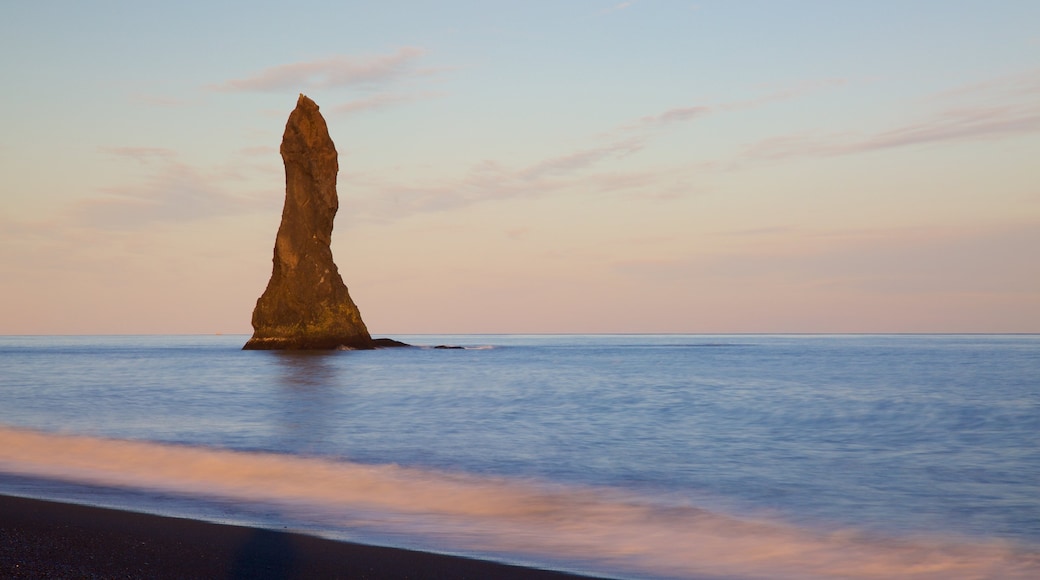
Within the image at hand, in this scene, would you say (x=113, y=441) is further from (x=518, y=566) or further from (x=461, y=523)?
(x=518, y=566)

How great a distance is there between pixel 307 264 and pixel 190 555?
71.5m

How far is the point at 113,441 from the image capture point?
16969 millimetres

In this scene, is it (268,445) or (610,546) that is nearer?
(610,546)

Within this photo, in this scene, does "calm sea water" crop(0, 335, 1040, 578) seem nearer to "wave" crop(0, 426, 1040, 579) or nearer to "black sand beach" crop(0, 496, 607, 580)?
"wave" crop(0, 426, 1040, 579)

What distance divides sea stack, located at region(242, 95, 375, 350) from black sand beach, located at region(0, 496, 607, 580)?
225ft

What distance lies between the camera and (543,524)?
912 centimetres

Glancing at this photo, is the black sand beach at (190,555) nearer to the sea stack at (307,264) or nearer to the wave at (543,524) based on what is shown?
the wave at (543,524)

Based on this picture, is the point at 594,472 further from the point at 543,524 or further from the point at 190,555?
the point at 190,555

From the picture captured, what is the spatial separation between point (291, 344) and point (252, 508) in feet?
226

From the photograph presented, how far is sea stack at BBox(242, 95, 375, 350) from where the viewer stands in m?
74.9

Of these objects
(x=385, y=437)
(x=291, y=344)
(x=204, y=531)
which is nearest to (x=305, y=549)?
(x=204, y=531)

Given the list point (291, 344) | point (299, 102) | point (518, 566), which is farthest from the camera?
point (299, 102)

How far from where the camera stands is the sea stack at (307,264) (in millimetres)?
74875

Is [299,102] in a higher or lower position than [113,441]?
higher
